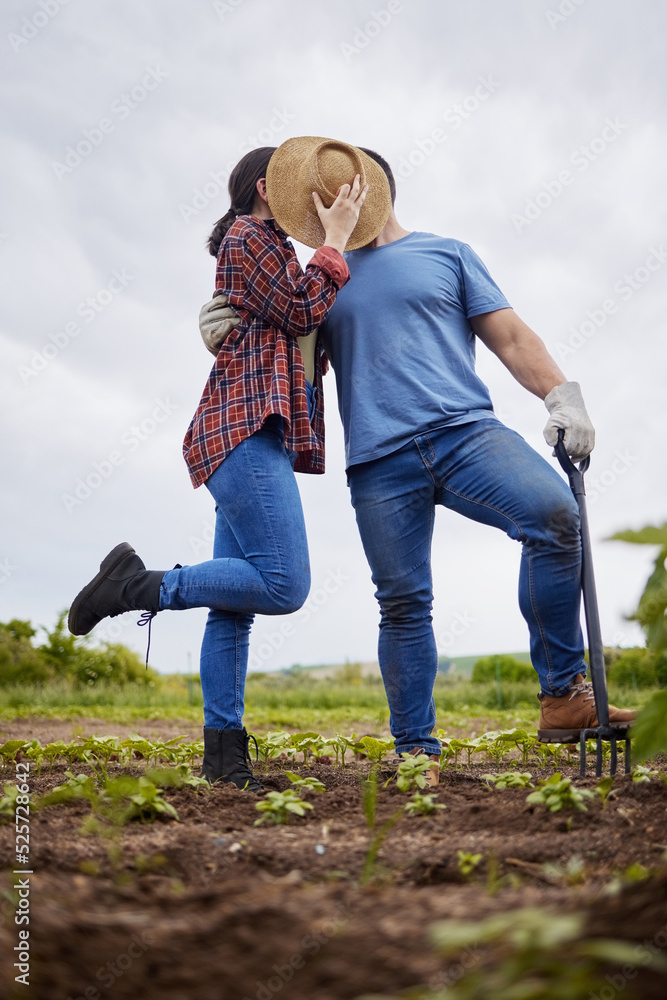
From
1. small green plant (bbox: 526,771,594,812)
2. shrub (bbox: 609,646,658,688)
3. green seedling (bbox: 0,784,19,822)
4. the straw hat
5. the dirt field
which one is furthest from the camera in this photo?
shrub (bbox: 609,646,658,688)

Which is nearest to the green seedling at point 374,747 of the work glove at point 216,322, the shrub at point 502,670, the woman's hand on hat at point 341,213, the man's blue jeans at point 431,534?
the man's blue jeans at point 431,534

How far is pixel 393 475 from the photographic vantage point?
2.93 meters

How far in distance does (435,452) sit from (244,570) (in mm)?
799

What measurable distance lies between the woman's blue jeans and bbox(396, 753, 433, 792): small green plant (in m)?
0.60

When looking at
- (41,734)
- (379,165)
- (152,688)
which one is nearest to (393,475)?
(379,165)

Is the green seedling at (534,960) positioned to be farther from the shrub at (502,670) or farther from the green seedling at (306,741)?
the shrub at (502,670)

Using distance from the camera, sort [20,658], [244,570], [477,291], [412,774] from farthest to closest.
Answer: [20,658] → [477,291] → [244,570] → [412,774]

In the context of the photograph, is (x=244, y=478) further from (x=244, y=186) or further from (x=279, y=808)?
(x=244, y=186)

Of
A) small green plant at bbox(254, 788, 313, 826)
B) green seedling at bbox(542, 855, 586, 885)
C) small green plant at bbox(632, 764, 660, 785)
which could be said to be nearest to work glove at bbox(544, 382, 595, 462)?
small green plant at bbox(632, 764, 660, 785)

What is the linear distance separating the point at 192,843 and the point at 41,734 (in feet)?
14.9

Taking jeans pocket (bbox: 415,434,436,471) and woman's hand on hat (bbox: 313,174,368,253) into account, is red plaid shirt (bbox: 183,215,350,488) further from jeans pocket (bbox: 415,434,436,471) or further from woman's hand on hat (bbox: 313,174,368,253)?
jeans pocket (bbox: 415,434,436,471)

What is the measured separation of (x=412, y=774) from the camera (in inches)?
96.0

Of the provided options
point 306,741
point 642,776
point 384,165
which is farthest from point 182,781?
point 384,165

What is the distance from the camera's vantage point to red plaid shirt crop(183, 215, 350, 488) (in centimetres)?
270
